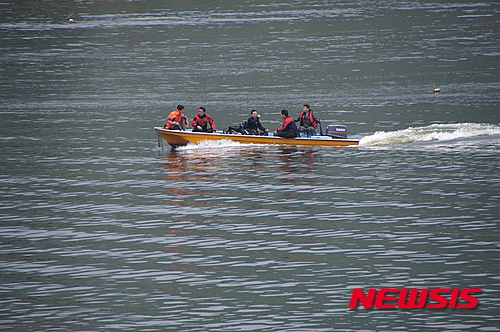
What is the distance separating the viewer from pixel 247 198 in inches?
1180

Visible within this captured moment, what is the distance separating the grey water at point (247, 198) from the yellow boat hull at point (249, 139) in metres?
0.53

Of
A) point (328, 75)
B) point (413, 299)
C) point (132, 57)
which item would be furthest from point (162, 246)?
point (132, 57)

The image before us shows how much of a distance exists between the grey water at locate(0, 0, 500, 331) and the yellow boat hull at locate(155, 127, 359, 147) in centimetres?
53

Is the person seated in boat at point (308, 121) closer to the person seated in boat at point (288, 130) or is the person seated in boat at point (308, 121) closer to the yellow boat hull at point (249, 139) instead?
the yellow boat hull at point (249, 139)

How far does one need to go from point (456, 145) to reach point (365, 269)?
1939cm

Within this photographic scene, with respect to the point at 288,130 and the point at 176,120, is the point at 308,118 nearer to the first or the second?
the point at 288,130

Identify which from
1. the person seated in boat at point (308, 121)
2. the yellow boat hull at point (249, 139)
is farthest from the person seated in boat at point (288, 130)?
the person seated in boat at point (308, 121)

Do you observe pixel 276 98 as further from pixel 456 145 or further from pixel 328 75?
pixel 456 145

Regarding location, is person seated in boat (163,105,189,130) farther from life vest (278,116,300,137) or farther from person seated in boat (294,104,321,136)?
person seated in boat (294,104,321,136)

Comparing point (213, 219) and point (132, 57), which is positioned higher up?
point (132, 57)

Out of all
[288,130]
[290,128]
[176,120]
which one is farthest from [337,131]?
[176,120]

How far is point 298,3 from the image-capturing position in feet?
449

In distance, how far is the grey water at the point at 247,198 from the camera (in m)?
19.8

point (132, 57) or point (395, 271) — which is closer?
point (395, 271)
